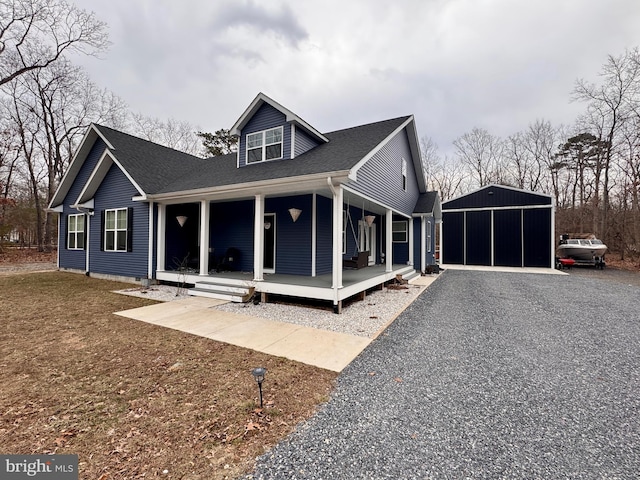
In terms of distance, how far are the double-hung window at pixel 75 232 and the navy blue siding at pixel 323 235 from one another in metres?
10.3

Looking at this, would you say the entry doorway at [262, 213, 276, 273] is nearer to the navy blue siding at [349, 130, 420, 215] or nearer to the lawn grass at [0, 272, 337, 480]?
the navy blue siding at [349, 130, 420, 215]

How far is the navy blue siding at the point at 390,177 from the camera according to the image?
7839 mm

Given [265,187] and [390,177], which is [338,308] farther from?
[390,177]

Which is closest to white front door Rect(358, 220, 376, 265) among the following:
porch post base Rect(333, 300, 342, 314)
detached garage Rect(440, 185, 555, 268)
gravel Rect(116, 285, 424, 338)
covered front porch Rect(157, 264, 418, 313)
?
covered front porch Rect(157, 264, 418, 313)

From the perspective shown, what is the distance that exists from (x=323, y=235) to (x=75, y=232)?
36.1ft

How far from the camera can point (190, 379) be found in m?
3.21

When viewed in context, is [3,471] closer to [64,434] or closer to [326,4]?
[64,434]

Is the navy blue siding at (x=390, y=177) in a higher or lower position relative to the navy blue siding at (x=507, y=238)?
higher

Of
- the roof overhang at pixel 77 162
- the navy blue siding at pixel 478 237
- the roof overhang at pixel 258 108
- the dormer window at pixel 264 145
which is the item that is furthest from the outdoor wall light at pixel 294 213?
the navy blue siding at pixel 478 237

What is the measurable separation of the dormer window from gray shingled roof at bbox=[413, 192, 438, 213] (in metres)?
7.31

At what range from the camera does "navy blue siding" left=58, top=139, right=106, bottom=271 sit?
11.5 metres

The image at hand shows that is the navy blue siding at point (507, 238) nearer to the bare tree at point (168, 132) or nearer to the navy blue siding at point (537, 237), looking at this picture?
the navy blue siding at point (537, 237)

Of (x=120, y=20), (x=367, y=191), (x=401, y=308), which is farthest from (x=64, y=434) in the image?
(x=120, y=20)

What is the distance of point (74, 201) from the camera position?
12.0 meters
